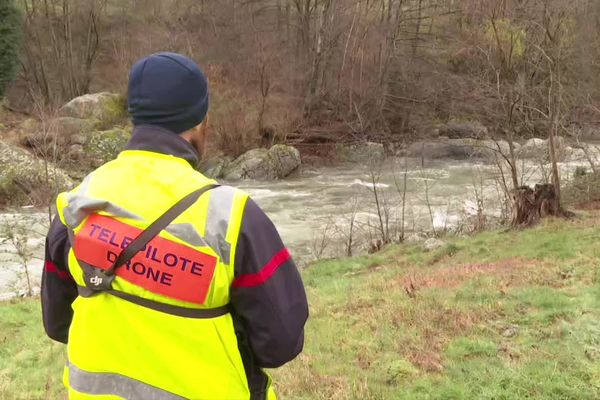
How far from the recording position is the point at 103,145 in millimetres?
24750

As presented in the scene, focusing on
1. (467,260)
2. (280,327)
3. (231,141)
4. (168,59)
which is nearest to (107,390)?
(280,327)

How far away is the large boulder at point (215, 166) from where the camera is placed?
26.0 meters

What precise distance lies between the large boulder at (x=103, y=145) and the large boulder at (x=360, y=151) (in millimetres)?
10615

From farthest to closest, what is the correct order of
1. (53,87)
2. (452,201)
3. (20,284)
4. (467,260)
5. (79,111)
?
1. (53,87)
2. (79,111)
3. (452,201)
4. (20,284)
5. (467,260)

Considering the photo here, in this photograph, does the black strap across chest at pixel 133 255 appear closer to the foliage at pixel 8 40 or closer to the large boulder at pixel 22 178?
the large boulder at pixel 22 178

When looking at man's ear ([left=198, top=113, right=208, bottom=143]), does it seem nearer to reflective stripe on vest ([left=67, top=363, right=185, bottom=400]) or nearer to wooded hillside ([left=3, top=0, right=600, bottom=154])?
reflective stripe on vest ([left=67, top=363, right=185, bottom=400])

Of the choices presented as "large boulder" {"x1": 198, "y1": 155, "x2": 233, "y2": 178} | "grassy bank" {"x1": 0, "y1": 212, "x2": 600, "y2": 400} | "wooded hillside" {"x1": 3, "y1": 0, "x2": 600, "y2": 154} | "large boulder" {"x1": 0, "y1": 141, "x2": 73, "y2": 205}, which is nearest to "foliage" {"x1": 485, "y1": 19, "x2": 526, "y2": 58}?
"grassy bank" {"x1": 0, "y1": 212, "x2": 600, "y2": 400}

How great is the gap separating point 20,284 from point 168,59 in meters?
11.9

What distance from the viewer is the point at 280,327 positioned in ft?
6.05

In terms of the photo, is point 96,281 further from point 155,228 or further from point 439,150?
point 439,150

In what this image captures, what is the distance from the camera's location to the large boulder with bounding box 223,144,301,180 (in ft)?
83.1

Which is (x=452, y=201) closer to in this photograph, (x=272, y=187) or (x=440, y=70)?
(x=272, y=187)

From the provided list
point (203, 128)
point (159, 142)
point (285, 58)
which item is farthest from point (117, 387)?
point (285, 58)

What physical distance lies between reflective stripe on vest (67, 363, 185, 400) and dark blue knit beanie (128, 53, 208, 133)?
80 centimetres
